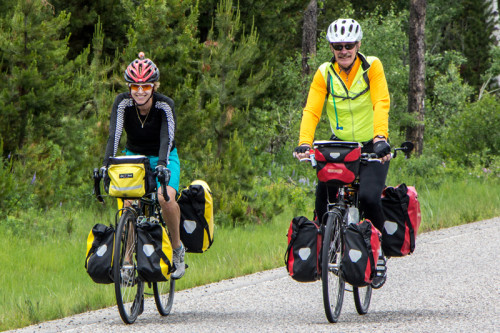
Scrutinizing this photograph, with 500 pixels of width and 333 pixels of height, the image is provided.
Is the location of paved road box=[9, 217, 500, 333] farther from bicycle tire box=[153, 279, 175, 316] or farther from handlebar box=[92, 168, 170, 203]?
handlebar box=[92, 168, 170, 203]

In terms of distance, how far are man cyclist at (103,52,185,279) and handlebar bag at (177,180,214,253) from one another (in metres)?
0.13

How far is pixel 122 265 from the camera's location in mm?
6082

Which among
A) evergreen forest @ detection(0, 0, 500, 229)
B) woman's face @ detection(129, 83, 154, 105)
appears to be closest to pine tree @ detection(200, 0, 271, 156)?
evergreen forest @ detection(0, 0, 500, 229)

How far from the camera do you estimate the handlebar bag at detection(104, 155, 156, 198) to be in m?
6.05

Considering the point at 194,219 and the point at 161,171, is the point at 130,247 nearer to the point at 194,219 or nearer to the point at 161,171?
the point at 161,171

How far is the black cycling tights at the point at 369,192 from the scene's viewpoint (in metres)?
6.40

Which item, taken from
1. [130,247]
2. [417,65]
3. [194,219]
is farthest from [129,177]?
[417,65]

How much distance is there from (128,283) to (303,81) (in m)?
15.5

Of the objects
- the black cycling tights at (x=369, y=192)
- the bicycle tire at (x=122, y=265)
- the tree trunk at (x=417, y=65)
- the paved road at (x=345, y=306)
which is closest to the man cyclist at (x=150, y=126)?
the bicycle tire at (x=122, y=265)

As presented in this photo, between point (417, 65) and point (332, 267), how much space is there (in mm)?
15890

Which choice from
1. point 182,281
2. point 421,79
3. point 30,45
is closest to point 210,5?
point 30,45

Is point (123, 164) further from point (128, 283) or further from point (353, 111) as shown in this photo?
point (353, 111)

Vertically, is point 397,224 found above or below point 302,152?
below

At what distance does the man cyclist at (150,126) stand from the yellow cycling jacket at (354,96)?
1.03 m
